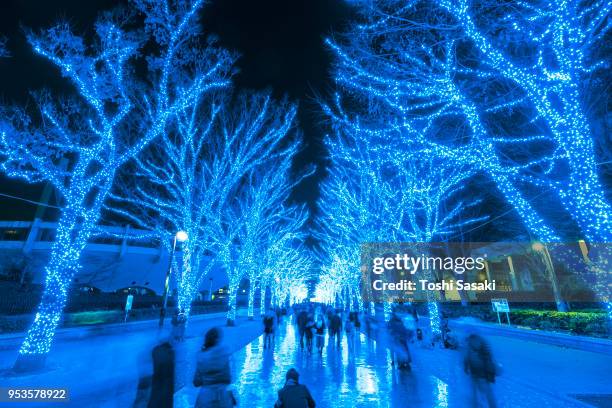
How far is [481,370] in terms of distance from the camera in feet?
16.1

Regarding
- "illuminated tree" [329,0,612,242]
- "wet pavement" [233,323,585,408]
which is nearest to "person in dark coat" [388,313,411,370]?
"wet pavement" [233,323,585,408]

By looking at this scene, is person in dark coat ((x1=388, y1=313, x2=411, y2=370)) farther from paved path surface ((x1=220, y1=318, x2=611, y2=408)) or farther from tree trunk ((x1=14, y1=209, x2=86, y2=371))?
tree trunk ((x1=14, y1=209, x2=86, y2=371))

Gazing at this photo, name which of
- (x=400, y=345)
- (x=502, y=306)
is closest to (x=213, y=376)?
(x=400, y=345)

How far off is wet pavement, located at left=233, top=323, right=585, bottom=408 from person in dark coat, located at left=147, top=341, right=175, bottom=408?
2.49 metres

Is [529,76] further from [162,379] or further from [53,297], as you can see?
[53,297]

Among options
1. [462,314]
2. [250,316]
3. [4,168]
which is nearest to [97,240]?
[250,316]

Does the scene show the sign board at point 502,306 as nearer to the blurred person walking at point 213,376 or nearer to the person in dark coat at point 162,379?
the blurred person walking at point 213,376

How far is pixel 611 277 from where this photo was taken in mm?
6789

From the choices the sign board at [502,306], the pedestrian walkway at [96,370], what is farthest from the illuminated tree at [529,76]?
the sign board at [502,306]

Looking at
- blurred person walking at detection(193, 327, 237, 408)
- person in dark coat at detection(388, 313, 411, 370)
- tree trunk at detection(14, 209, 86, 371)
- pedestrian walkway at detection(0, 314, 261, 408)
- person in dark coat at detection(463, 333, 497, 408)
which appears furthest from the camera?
person in dark coat at detection(388, 313, 411, 370)

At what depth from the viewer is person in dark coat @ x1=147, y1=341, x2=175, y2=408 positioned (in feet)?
14.0

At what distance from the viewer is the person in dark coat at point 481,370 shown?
191 inches

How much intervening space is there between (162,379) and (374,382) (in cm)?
567

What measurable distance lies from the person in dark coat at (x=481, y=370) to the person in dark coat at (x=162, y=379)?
4.24m
